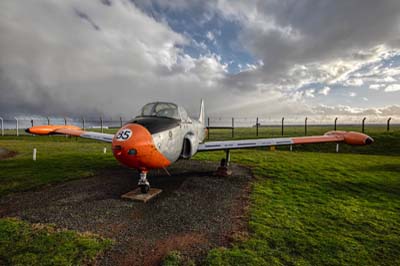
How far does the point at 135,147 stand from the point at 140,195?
241 cm

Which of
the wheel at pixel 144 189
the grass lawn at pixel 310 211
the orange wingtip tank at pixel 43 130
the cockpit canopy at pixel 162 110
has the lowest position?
the grass lawn at pixel 310 211

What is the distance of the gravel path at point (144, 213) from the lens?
13.6 feet

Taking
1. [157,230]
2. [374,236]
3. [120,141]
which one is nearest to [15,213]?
[120,141]

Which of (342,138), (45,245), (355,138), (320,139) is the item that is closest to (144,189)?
(45,245)

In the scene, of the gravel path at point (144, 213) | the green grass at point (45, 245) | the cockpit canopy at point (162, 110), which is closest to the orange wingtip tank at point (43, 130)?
the gravel path at point (144, 213)

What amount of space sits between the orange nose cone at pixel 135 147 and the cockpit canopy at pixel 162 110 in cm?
160

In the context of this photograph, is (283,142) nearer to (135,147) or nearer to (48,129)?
(135,147)

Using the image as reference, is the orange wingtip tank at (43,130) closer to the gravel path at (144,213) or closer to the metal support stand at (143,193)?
the gravel path at (144,213)

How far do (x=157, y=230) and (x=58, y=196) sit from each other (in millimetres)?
4554

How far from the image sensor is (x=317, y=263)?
3.67m

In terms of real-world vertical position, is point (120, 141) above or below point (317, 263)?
above

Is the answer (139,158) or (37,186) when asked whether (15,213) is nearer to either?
(37,186)

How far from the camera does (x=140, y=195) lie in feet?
22.6

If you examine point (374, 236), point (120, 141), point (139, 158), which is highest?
point (120, 141)
